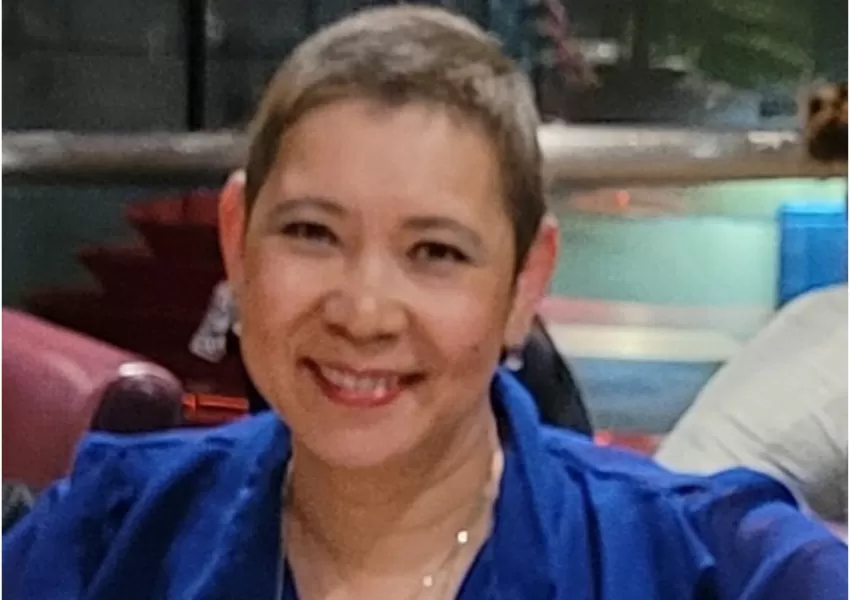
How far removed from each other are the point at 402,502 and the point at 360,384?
95mm

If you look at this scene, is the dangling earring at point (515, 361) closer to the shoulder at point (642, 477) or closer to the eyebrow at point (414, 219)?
the shoulder at point (642, 477)

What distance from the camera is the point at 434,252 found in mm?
669

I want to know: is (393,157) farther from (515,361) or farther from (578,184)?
(578,184)

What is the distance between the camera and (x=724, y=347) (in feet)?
6.87

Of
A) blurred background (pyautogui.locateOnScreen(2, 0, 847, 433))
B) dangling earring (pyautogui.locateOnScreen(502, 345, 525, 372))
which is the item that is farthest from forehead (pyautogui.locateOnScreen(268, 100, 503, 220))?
blurred background (pyautogui.locateOnScreen(2, 0, 847, 433))

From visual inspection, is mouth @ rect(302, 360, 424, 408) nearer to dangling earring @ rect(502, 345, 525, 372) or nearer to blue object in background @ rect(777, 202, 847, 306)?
dangling earring @ rect(502, 345, 525, 372)

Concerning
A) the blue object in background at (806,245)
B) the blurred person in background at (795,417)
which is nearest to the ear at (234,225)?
the blurred person in background at (795,417)

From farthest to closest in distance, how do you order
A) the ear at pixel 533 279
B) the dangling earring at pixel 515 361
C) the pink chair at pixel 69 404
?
the pink chair at pixel 69 404 → the dangling earring at pixel 515 361 → the ear at pixel 533 279

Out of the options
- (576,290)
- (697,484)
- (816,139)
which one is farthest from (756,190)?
(697,484)

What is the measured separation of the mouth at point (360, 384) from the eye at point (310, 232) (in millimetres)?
58

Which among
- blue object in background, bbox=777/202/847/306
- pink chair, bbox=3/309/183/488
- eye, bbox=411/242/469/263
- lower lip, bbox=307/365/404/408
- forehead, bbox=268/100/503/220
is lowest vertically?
blue object in background, bbox=777/202/847/306

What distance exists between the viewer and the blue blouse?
67cm

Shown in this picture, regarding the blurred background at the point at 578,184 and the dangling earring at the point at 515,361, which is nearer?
the dangling earring at the point at 515,361

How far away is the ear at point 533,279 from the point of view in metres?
0.71
